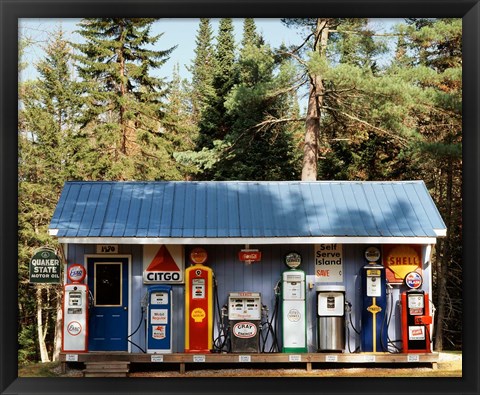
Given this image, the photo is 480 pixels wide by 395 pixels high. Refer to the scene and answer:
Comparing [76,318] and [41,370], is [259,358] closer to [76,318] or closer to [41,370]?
[76,318]

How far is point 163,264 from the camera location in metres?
8.74

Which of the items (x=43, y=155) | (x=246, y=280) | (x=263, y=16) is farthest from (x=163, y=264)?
(x=43, y=155)

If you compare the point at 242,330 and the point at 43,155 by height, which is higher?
the point at 43,155

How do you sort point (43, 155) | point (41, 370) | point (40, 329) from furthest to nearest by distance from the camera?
point (40, 329), point (43, 155), point (41, 370)

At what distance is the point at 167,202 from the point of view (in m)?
9.12

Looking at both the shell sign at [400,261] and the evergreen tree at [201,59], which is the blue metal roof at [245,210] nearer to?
the shell sign at [400,261]

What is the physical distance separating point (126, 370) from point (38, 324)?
1092 cm

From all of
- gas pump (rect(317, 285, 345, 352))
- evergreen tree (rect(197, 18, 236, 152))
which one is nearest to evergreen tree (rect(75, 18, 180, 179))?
evergreen tree (rect(197, 18, 236, 152))

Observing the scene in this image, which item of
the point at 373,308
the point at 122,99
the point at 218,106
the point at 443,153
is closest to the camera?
the point at 373,308

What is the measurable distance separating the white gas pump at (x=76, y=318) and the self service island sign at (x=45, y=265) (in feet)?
0.79

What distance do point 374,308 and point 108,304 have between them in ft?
11.1
